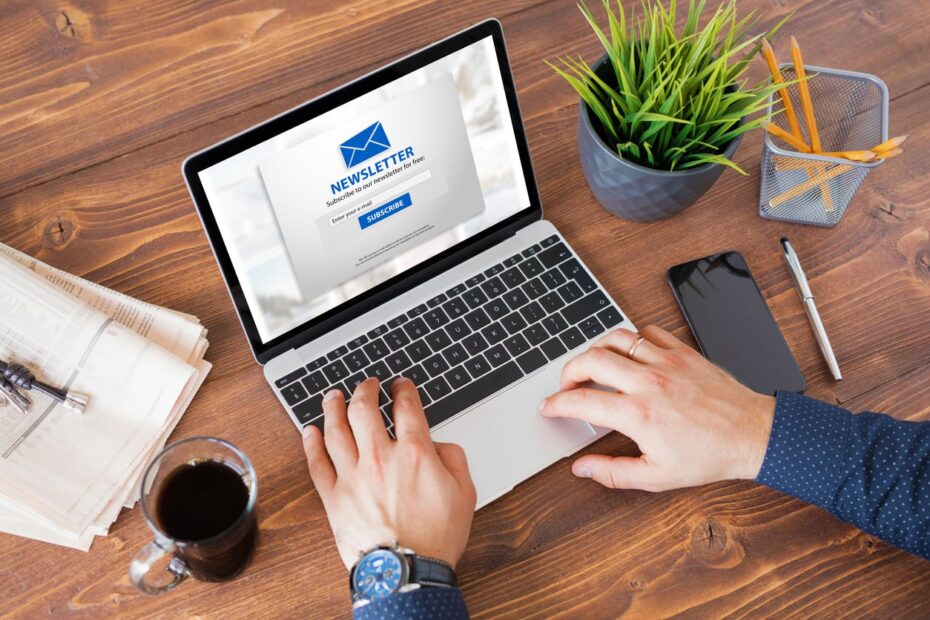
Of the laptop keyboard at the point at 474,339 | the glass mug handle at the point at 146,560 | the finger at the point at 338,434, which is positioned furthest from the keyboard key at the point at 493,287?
the glass mug handle at the point at 146,560

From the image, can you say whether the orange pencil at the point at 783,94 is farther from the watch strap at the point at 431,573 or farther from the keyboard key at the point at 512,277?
the watch strap at the point at 431,573

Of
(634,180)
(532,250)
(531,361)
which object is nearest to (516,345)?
(531,361)

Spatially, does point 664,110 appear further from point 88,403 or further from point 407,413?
point 88,403

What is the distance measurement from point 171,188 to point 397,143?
1.12 feet

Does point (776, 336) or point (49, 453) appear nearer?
A: point (49, 453)

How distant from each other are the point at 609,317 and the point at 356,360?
11.6 inches

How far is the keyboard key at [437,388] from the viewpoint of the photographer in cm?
88

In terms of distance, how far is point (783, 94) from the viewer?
0.96 meters

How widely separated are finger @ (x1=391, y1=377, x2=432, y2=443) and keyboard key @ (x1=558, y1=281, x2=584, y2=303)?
22cm

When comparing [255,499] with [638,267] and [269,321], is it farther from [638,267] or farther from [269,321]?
[638,267]

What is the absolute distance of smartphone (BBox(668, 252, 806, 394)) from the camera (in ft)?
2.99

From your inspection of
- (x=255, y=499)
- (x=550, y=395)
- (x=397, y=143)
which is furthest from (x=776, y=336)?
(x=255, y=499)

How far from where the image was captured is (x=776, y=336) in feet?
3.06

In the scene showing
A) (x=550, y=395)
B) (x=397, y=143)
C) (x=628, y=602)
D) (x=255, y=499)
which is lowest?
(x=628, y=602)
